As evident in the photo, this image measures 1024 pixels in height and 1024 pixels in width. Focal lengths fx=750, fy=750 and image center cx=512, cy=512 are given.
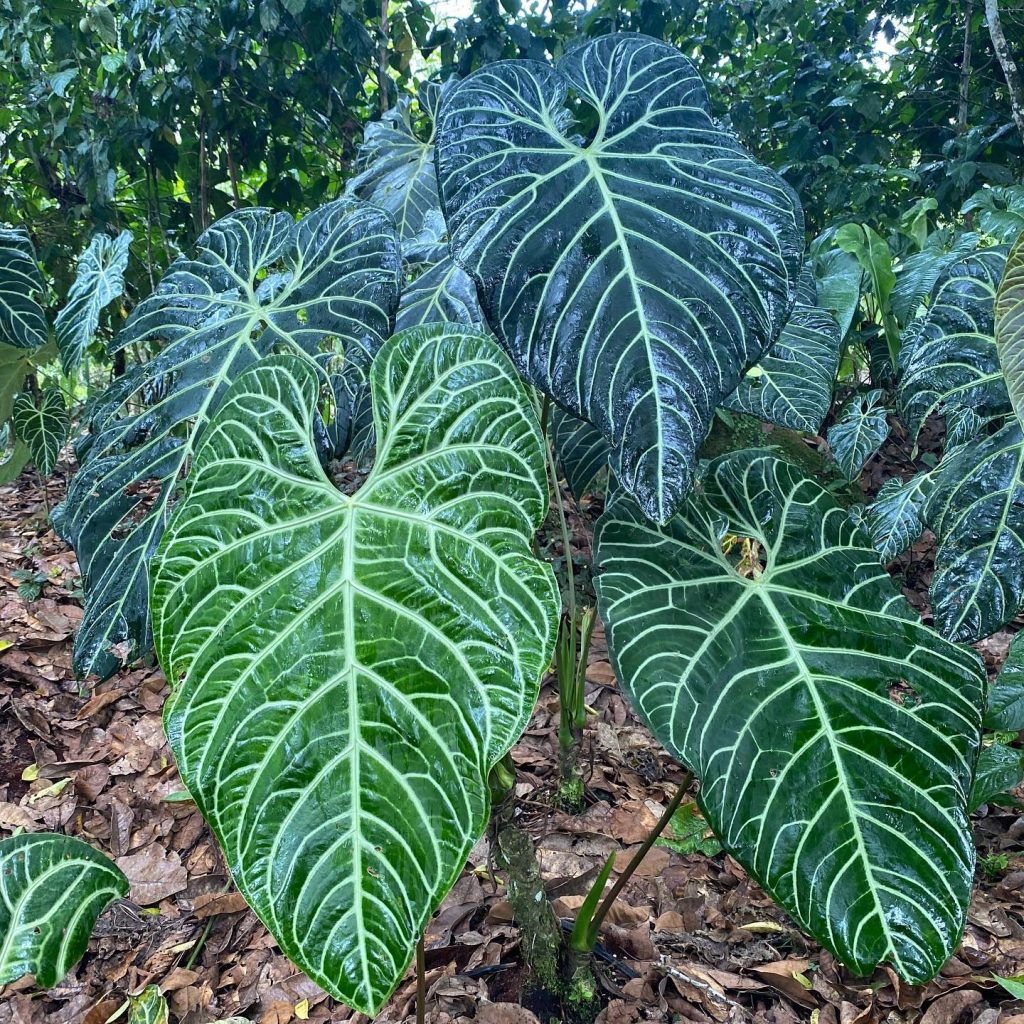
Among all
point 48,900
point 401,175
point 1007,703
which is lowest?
point 48,900

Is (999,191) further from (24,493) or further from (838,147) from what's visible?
(24,493)

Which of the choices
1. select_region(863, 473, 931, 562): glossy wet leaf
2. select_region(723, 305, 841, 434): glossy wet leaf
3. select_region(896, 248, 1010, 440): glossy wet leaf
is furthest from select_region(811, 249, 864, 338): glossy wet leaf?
select_region(896, 248, 1010, 440): glossy wet leaf

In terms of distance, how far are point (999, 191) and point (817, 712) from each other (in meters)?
1.89

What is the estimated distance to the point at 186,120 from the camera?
7.98ft

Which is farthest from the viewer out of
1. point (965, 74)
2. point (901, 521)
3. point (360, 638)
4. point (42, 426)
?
point (965, 74)

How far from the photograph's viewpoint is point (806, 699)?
678 millimetres

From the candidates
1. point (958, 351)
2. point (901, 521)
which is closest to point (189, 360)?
point (958, 351)

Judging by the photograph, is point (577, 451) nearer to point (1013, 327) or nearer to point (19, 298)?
point (1013, 327)

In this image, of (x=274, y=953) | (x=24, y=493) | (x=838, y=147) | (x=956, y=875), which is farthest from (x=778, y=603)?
(x=24, y=493)

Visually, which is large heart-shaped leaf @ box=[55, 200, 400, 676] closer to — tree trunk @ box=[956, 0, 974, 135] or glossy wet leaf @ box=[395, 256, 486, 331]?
glossy wet leaf @ box=[395, 256, 486, 331]

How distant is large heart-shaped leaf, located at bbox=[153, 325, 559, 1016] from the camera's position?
0.50 meters

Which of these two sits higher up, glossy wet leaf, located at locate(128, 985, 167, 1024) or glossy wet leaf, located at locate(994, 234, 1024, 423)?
glossy wet leaf, located at locate(994, 234, 1024, 423)

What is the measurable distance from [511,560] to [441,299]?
1.71ft

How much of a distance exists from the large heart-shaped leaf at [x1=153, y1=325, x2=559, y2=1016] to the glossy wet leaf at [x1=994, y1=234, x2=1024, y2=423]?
0.52 metres
